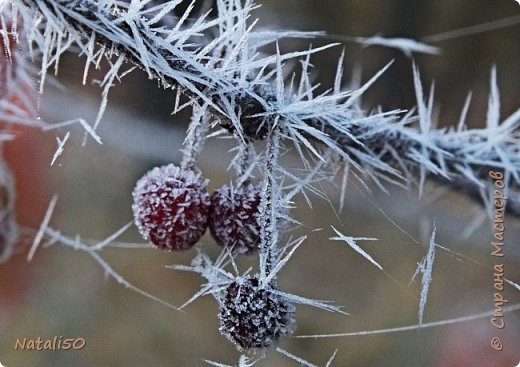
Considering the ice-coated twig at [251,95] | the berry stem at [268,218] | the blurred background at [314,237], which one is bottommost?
the blurred background at [314,237]

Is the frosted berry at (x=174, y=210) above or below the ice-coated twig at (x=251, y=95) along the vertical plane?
below

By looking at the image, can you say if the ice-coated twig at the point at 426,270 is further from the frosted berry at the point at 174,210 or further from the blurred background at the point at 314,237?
the frosted berry at the point at 174,210

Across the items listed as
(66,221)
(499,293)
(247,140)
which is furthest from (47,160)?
(499,293)

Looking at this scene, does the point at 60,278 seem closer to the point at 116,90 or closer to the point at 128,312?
the point at 128,312

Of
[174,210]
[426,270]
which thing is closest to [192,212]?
[174,210]

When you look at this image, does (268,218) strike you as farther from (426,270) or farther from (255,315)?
(426,270)

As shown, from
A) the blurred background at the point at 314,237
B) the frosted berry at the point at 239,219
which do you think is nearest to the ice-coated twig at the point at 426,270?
the blurred background at the point at 314,237

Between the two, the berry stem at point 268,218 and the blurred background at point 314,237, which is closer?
the berry stem at point 268,218
